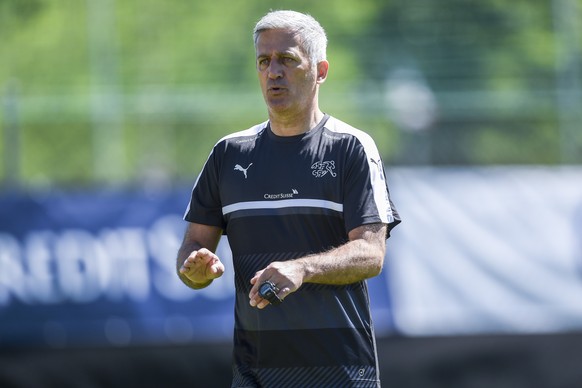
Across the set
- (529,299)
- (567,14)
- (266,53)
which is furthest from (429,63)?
(266,53)

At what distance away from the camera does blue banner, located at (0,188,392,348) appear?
857 cm

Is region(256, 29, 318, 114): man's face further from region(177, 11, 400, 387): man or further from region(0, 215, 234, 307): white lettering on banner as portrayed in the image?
region(0, 215, 234, 307): white lettering on banner

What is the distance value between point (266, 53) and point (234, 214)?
2.17 feet

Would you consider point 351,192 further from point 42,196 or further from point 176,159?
point 176,159

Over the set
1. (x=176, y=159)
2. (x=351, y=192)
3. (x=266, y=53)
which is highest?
(x=266, y=53)

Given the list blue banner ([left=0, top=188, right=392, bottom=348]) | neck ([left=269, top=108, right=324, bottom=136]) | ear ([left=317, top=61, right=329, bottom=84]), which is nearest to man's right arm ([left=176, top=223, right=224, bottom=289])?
neck ([left=269, top=108, right=324, bottom=136])

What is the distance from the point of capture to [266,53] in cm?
439

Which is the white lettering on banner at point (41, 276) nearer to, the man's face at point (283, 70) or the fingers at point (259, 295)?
the man's face at point (283, 70)

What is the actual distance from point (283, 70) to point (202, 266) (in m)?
0.84

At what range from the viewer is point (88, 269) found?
862cm

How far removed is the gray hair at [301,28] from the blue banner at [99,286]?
4.22 m

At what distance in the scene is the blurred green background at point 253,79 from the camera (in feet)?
37.2

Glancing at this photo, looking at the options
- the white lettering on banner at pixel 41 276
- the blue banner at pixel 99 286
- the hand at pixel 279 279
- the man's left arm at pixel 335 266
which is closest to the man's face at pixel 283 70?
the man's left arm at pixel 335 266

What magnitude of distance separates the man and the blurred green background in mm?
6620
